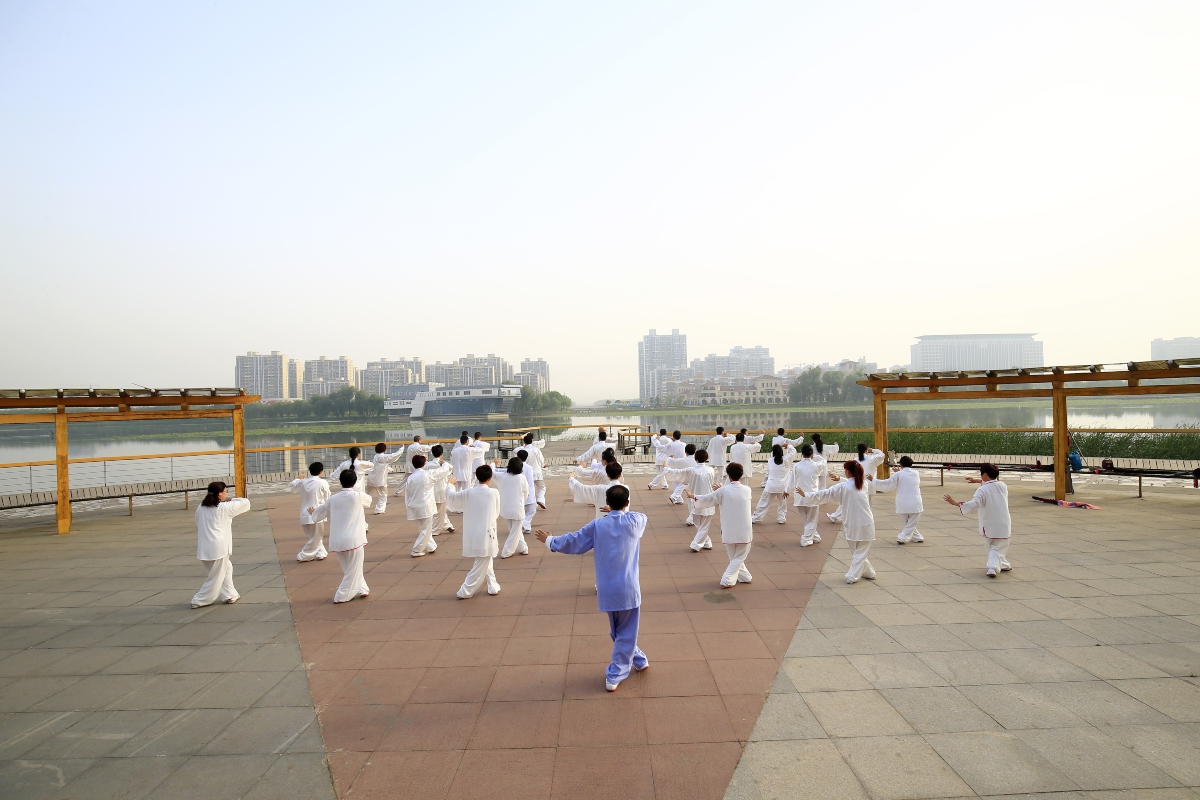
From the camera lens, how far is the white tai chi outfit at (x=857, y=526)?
6594 millimetres

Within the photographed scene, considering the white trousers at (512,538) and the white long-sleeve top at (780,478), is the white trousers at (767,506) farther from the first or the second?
the white trousers at (512,538)

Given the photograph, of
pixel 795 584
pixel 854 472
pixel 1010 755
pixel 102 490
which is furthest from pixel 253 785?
pixel 102 490

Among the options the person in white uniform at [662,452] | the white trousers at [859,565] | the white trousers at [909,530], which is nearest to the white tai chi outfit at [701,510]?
the person in white uniform at [662,452]

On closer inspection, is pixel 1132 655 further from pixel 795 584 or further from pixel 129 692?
pixel 129 692

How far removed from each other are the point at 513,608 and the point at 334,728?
96.1 inches

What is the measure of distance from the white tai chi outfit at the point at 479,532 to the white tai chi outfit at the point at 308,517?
3.08 metres

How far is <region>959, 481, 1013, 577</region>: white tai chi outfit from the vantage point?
6.67m

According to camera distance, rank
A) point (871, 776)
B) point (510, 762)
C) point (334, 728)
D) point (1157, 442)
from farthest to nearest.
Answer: point (1157, 442) < point (334, 728) < point (510, 762) < point (871, 776)

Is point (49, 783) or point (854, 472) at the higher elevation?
point (854, 472)

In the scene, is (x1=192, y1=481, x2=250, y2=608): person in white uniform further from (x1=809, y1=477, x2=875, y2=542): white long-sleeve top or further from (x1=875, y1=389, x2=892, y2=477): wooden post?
(x1=875, y1=389, x2=892, y2=477): wooden post

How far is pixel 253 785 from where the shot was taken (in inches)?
129

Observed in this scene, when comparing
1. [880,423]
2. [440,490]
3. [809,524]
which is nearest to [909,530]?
[809,524]

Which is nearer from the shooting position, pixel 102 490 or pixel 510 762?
pixel 510 762

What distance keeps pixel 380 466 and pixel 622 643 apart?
7.84 m
